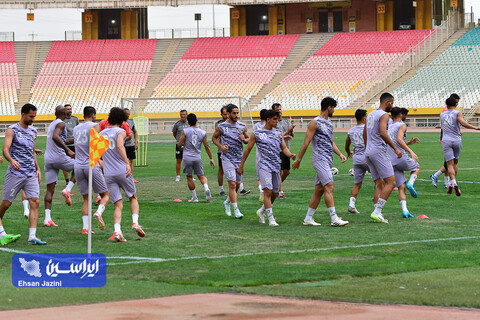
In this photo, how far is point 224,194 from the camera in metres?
19.8

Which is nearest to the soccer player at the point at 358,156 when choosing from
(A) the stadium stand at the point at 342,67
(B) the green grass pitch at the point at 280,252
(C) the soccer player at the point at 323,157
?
(B) the green grass pitch at the point at 280,252

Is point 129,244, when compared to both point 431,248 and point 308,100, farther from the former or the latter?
point 308,100

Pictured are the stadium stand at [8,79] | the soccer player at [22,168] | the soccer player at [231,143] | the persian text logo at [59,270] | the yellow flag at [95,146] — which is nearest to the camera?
the persian text logo at [59,270]

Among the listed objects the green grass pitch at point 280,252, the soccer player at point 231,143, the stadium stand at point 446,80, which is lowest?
the green grass pitch at point 280,252

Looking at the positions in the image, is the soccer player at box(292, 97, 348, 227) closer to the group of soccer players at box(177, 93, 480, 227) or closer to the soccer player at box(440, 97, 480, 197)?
the group of soccer players at box(177, 93, 480, 227)

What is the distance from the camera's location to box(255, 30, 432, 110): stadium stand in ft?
207

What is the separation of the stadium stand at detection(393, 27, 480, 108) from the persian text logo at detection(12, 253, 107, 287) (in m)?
50.5

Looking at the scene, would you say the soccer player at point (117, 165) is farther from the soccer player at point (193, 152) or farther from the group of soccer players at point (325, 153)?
the soccer player at point (193, 152)

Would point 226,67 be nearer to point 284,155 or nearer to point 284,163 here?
point 284,163

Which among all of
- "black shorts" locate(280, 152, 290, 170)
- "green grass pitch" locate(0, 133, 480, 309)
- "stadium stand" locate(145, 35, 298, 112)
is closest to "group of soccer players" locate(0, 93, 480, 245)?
"green grass pitch" locate(0, 133, 480, 309)

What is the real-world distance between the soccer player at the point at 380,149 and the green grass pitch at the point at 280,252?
47 cm

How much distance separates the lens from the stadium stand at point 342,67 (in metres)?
63.0

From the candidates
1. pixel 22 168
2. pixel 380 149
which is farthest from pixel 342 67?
pixel 22 168

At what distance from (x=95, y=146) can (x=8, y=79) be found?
6384 cm
